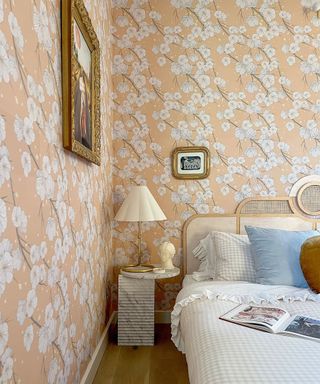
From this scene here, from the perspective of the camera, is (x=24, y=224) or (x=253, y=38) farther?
(x=253, y=38)

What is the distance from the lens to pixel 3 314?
873 millimetres

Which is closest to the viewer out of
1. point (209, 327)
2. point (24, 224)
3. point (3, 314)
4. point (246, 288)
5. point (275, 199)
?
point (3, 314)

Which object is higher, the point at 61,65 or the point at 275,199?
the point at 61,65

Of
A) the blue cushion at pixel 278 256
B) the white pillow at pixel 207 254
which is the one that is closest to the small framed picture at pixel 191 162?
the white pillow at pixel 207 254

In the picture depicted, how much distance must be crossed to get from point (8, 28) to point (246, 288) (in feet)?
5.83

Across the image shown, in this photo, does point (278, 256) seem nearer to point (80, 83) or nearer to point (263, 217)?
point (263, 217)

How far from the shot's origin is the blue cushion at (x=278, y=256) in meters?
2.12

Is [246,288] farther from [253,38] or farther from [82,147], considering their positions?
[253,38]

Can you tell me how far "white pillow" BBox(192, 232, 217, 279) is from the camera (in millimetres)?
2482

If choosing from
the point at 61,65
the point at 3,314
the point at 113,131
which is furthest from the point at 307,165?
the point at 3,314

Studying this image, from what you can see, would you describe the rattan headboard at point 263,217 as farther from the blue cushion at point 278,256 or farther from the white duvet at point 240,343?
the white duvet at point 240,343

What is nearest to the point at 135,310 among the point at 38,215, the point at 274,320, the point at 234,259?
the point at 234,259

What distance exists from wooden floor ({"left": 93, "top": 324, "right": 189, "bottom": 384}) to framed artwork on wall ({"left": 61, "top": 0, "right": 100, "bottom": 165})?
127 centimetres

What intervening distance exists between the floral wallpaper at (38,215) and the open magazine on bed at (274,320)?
0.73 metres
